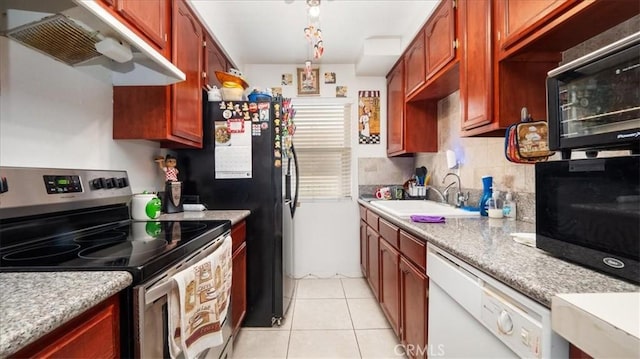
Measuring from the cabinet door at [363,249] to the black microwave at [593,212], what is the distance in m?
2.07

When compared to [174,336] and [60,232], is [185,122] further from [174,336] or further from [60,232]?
[174,336]

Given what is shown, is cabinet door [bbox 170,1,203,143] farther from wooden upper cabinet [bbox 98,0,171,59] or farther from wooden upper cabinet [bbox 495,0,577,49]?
wooden upper cabinet [bbox 495,0,577,49]

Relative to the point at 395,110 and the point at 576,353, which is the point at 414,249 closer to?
the point at 576,353

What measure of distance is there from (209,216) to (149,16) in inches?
44.1

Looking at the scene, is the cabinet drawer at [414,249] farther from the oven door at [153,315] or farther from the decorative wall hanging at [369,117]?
the decorative wall hanging at [369,117]

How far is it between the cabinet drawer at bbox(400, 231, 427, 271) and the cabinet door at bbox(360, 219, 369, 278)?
3.95 feet

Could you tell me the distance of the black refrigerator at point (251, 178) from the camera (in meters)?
2.15

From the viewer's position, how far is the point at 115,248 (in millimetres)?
1003

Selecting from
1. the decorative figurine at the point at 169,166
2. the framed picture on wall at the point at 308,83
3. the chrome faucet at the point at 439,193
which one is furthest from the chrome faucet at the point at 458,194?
the decorative figurine at the point at 169,166

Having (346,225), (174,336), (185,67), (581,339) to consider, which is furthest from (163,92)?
(346,225)

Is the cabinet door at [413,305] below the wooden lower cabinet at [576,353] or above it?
below

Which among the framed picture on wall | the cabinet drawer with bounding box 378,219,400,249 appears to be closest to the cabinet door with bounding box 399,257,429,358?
the cabinet drawer with bounding box 378,219,400,249

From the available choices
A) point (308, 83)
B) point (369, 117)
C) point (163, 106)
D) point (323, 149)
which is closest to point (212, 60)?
point (163, 106)

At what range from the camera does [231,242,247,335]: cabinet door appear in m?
1.82
